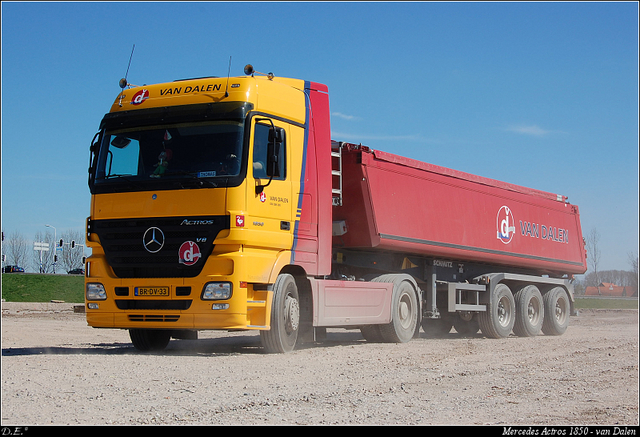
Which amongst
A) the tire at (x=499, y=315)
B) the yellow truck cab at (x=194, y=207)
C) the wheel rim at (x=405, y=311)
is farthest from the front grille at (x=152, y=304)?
the tire at (x=499, y=315)

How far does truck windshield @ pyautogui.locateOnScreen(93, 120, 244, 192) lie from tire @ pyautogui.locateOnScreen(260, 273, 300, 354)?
74.4 inches

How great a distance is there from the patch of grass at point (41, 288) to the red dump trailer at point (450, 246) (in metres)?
28.5

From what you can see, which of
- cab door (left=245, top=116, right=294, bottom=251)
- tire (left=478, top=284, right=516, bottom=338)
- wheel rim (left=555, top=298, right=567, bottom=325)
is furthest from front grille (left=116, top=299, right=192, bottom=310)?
wheel rim (left=555, top=298, right=567, bottom=325)

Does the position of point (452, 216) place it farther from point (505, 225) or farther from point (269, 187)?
point (269, 187)

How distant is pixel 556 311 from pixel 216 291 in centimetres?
1233

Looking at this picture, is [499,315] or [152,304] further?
[499,315]

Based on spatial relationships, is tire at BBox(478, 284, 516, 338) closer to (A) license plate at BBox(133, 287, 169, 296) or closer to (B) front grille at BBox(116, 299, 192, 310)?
(B) front grille at BBox(116, 299, 192, 310)

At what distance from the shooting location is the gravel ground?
5.82 meters

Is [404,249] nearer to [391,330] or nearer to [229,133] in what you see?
[391,330]

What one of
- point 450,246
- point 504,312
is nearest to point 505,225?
point 504,312

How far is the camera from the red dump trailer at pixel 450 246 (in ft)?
42.0

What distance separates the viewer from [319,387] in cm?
745

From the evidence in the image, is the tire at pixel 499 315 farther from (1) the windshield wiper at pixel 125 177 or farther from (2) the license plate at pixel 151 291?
(1) the windshield wiper at pixel 125 177

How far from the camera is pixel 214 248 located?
9.54 metres
